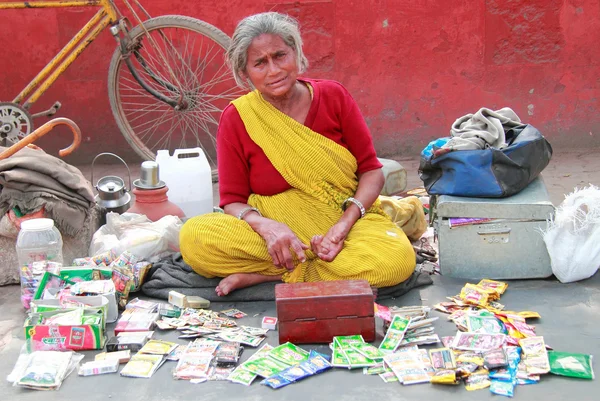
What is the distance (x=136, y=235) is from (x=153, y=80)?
222 centimetres

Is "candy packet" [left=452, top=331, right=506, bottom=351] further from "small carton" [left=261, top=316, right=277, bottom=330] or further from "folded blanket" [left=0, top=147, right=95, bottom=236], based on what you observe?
"folded blanket" [left=0, top=147, right=95, bottom=236]

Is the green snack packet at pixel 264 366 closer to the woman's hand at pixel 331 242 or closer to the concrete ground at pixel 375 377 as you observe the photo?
the concrete ground at pixel 375 377

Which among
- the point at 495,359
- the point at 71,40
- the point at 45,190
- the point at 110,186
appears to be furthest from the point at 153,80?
the point at 495,359

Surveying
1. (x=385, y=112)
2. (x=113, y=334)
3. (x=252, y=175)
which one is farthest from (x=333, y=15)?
(x=113, y=334)

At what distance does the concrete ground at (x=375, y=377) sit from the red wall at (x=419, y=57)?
270 centimetres

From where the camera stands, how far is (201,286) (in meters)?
3.35

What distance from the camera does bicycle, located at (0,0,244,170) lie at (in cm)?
515

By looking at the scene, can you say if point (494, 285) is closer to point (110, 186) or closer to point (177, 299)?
point (177, 299)

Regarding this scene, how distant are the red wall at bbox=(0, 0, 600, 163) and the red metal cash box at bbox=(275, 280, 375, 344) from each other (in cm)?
332

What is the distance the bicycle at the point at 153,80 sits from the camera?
5.15m

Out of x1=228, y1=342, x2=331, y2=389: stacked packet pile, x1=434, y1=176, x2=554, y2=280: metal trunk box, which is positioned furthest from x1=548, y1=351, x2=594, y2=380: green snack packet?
x1=434, y1=176, x2=554, y2=280: metal trunk box

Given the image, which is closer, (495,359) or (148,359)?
(495,359)

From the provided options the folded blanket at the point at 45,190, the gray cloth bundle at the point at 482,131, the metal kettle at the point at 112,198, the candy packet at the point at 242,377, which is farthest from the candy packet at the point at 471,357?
the metal kettle at the point at 112,198

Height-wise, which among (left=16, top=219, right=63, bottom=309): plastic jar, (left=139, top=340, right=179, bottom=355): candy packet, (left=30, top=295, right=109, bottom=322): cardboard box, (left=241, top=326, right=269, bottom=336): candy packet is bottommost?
(left=139, top=340, right=179, bottom=355): candy packet
